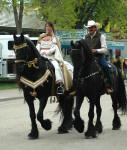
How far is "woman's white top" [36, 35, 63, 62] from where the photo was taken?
10.4m

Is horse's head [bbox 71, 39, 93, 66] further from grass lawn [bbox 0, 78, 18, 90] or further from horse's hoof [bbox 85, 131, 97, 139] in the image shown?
grass lawn [bbox 0, 78, 18, 90]

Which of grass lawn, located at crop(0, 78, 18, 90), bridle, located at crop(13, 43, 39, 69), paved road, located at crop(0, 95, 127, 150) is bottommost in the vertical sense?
grass lawn, located at crop(0, 78, 18, 90)

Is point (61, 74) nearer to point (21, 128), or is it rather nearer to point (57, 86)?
point (57, 86)

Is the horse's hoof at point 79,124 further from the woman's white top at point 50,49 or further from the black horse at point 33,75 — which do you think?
the woman's white top at point 50,49

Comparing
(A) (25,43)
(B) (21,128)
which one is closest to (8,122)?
(B) (21,128)

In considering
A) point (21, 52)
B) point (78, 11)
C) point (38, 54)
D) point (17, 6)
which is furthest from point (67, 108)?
point (78, 11)

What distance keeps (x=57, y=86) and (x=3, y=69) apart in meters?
19.6

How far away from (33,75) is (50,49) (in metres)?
1.08

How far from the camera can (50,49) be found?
10461 mm

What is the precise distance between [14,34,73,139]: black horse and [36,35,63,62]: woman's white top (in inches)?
17.4

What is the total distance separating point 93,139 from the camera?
30.7ft

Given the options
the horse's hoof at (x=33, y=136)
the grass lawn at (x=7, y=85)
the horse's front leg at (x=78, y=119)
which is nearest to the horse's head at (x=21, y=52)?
the horse's hoof at (x=33, y=136)

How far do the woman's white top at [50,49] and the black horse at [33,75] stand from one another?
441 millimetres

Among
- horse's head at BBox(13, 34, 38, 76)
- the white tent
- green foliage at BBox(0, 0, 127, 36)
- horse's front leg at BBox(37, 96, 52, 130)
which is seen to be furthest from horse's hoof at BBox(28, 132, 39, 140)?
the white tent
